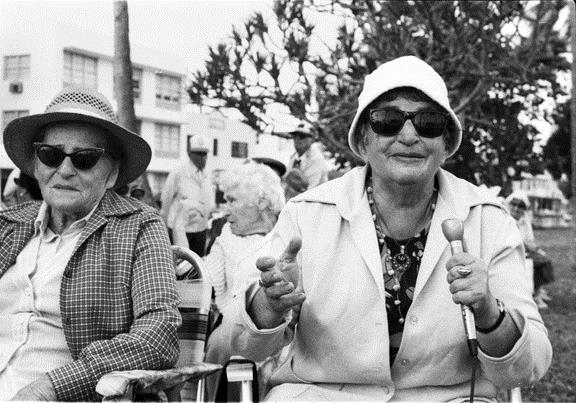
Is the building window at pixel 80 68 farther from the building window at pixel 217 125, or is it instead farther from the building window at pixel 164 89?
the building window at pixel 217 125

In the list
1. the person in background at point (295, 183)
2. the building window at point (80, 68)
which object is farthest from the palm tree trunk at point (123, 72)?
the building window at point (80, 68)

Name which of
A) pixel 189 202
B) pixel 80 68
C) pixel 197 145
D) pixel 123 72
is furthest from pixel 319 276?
pixel 80 68

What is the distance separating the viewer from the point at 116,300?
275 cm

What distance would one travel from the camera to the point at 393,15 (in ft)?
21.0

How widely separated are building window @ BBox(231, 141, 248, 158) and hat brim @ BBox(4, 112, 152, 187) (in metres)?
44.7

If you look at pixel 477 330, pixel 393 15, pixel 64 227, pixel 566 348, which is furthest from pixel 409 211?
pixel 566 348

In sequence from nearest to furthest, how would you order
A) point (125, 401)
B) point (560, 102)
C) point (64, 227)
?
1. point (125, 401)
2. point (64, 227)
3. point (560, 102)

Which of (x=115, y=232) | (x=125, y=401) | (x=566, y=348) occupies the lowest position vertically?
(x=566, y=348)

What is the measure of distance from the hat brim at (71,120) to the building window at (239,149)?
4466 centimetres

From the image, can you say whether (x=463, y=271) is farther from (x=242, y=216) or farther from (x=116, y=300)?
(x=242, y=216)

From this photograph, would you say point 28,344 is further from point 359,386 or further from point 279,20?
point 279,20

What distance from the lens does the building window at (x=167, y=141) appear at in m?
46.7

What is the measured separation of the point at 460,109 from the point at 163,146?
4220cm

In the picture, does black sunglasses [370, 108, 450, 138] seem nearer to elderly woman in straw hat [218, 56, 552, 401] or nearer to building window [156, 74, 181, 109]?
elderly woman in straw hat [218, 56, 552, 401]
